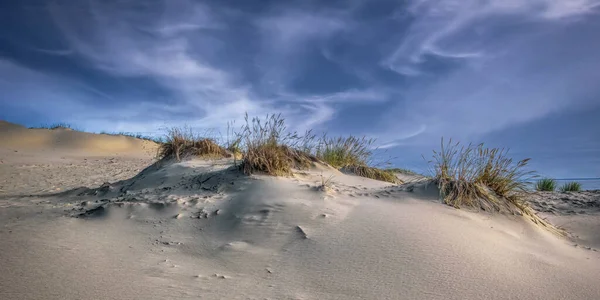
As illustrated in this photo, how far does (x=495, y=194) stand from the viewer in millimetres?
4160

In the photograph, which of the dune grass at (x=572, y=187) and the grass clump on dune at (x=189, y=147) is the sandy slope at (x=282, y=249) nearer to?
the grass clump on dune at (x=189, y=147)

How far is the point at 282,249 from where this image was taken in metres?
2.81

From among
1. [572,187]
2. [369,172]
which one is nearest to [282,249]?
[369,172]

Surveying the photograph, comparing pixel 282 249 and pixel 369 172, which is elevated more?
pixel 369 172

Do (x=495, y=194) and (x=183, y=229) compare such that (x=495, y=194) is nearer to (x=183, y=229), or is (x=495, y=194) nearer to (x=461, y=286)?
(x=461, y=286)

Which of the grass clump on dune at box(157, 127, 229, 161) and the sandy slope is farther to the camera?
the grass clump on dune at box(157, 127, 229, 161)

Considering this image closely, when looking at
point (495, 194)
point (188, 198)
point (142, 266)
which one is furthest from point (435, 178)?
point (142, 266)

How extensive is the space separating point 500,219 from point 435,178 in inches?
30.5

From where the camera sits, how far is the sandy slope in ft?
7.14

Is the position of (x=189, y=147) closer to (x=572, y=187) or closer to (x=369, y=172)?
(x=369, y=172)

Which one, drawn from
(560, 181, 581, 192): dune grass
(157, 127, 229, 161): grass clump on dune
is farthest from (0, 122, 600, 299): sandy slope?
(560, 181, 581, 192): dune grass

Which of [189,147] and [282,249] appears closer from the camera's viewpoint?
[282,249]

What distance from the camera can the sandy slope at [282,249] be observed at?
7.14 feet

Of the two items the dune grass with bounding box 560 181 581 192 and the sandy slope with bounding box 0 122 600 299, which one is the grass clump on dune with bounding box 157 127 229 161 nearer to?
the sandy slope with bounding box 0 122 600 299
